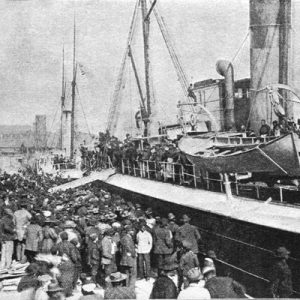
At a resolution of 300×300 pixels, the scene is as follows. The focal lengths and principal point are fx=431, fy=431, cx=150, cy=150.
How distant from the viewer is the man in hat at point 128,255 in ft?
22.6

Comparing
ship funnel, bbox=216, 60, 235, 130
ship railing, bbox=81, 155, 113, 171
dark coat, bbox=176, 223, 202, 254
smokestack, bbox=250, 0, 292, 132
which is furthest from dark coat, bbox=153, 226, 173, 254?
ship funnel, bbox=216, 60, 235, 130

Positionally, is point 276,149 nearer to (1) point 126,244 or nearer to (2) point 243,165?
(2) point 243,165

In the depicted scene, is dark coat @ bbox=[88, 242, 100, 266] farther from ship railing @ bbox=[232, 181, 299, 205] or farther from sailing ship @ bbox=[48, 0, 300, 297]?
ship railing @ bbox=[232, 181, 299, 205]

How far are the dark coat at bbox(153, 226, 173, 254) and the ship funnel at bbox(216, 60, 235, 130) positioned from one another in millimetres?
13666

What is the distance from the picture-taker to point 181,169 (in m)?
12.0

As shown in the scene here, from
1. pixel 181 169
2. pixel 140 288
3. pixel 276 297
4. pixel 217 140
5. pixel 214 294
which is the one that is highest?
pixel 217 140

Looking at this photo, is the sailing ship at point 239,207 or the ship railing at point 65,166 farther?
the ship railing at point 65,166

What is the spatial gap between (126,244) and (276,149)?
298cm

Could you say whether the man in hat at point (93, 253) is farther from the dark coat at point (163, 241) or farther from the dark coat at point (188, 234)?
the dark coat at point (188, 234)

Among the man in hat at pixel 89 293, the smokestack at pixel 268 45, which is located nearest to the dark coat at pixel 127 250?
the man in hat at pixel 89 293

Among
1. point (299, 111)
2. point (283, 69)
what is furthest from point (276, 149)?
point (299, 111)

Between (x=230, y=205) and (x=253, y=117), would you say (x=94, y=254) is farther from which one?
(x=253, y=117)

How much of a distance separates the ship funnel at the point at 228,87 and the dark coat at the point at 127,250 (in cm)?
1426

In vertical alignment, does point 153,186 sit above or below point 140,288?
above
